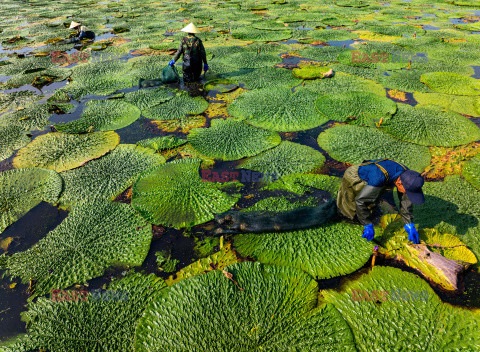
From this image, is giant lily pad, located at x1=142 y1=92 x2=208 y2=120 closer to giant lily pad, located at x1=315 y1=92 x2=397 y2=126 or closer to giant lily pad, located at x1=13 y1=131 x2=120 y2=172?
giant lily pad, located at x1=13 y1=131 x2=120 y2=172

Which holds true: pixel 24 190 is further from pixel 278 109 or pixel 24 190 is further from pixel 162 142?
pixel 278 109

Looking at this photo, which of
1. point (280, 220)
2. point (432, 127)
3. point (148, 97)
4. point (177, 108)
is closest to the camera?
point (280, 220)

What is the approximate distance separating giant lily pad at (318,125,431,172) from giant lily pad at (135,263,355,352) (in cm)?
229

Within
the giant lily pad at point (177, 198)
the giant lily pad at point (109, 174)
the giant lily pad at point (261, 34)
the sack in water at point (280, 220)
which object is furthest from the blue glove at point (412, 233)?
the giant lily pad at point (261, 34)

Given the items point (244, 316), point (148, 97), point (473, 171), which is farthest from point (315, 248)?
point (148, 97)

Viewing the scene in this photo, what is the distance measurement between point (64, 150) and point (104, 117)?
1.16 metres

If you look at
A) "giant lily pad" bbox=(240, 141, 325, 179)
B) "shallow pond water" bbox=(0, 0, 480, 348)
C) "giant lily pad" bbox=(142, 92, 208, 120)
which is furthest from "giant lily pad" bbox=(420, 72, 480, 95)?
"giant lily pad" bbox=(142, 92, 208, 120)

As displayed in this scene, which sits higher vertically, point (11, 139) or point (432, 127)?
point (432, 127)

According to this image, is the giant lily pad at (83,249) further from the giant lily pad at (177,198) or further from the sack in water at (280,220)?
the sack in water at (280,220)

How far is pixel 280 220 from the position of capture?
280 centimetres

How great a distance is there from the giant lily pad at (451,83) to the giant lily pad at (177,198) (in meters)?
5.67

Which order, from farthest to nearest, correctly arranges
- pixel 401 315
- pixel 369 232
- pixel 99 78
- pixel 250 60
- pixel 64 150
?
pixel 250 60, pixel 99 78, pixel 64 150, pixel 369 232, pixel 401 315

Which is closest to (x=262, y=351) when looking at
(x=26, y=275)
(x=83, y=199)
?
(x=26, y=275)

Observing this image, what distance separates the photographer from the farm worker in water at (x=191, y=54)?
589 centimetres
